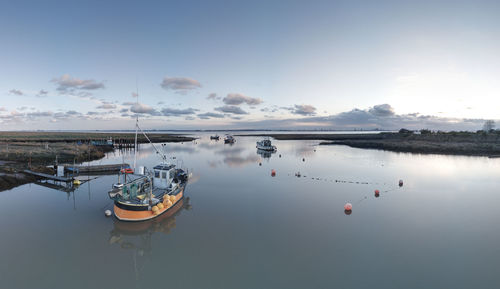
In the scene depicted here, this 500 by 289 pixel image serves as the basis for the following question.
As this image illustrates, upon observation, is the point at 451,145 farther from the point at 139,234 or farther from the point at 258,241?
the point at 139,234

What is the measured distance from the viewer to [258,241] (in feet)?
48.7

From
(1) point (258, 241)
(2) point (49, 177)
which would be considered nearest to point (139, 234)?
(1) point (258, 241)

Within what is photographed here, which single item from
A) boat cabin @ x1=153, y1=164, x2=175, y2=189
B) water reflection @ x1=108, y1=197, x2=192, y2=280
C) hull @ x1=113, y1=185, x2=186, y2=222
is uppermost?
boat cabin @ x1=153, y1=164, x2=175, y2=189

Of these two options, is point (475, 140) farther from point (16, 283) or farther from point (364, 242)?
point (16, 283)

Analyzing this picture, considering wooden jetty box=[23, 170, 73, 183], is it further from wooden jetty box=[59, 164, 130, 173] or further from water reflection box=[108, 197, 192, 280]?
water reflection box=[108, 197, 192, 280]

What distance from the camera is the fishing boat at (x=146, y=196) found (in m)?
16.8

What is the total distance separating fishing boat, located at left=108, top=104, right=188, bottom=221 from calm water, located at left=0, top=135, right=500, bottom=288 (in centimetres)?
87

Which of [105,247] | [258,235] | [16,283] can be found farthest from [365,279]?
[16,283]

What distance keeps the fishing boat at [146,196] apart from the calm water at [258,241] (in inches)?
34.1

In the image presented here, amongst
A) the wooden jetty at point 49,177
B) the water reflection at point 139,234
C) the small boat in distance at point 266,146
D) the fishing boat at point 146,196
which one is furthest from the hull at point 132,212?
the small boat in distance at point 266,146

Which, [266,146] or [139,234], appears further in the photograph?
[266,146]

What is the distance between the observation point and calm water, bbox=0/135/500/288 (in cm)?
1132

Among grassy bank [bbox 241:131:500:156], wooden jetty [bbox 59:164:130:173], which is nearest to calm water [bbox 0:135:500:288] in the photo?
wooden jetty [bbox 59:164:130:173]

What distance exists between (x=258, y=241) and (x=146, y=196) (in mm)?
10360
